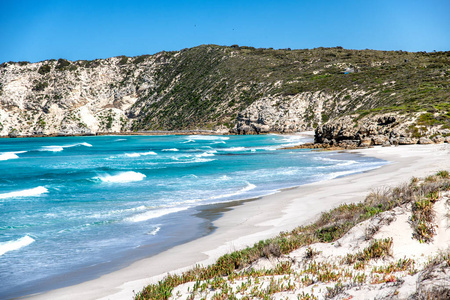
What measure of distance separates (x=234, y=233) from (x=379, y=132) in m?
39.8

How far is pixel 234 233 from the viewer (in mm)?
10648

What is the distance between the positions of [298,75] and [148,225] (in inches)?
4419

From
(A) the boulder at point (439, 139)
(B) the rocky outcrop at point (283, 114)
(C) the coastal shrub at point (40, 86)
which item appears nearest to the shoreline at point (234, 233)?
(A) the boulder at point (439, 139)

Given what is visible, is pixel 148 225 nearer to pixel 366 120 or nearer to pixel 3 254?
pixel 3 254

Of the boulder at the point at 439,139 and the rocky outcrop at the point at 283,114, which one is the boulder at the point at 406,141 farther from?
the rocky outcrop at the point at 283,114

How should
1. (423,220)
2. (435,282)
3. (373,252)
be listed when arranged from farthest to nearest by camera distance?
(423,220) → (373,252) → (435,282)

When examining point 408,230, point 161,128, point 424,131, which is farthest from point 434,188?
point 161,128

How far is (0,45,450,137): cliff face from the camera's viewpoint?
98875 mm

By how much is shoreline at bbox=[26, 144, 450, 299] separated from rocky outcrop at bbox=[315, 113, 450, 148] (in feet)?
87.3

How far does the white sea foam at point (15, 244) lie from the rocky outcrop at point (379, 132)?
1580 inches

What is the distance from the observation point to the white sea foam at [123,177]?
2572 centimetres

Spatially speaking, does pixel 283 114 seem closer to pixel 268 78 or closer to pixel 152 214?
pixel 268 78

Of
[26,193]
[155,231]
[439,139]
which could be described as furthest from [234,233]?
[439,139]

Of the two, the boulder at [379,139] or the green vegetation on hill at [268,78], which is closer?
the boulder at [379,139]
